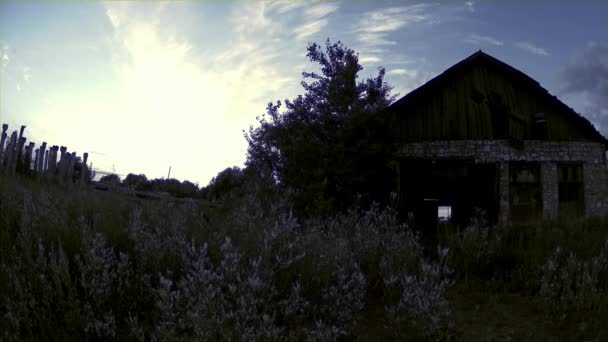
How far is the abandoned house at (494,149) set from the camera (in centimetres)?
1350

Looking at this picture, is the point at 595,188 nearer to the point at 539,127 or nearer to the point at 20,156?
the point at 539,127

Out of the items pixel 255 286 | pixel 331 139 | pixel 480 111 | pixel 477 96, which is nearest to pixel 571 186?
pixel 480 111

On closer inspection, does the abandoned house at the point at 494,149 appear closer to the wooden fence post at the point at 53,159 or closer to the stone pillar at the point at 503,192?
the stone pillar at the point at 503,192

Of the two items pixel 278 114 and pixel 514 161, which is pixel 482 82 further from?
pixel 278 114

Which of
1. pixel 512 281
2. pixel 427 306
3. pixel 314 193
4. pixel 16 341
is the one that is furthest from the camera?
pixel 314 193

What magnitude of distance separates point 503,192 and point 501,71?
4769mm

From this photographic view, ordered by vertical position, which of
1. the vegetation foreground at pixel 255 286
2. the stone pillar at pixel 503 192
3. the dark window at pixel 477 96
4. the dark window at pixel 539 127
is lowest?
the vegetation foreground at pixel 255 286

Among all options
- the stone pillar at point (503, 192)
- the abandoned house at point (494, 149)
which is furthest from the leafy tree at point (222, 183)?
the stone pillar at point (503, 192)

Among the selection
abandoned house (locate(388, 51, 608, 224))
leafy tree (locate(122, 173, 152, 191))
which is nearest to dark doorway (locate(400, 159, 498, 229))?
abandoned house (locate(388, 51, 608, 224))

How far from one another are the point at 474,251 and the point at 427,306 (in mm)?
2690

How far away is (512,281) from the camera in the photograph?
4.79m

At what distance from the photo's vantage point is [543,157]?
13766 millimetres

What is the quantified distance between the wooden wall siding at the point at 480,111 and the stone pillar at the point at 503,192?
3.97 ft

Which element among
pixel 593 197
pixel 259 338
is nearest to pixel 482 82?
pixel 593 197
